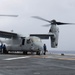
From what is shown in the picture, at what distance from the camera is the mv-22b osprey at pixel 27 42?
3984cm

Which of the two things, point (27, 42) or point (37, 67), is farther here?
point (27, 42)

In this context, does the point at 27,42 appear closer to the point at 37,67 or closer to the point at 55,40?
the point at 55,40

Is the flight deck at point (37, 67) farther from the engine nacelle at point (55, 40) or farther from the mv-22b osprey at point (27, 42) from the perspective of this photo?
the engine nacelle at point (55, 40)

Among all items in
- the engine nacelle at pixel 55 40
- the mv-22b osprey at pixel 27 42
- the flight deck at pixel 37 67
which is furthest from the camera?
the engine nacelle at pixel 55 40

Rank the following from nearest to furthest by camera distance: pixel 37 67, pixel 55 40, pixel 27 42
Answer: pixel 37 67, pixel 27 42, pixel 55 40

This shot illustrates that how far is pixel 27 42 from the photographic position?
40.1 metres

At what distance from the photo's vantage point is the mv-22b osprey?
39844mm

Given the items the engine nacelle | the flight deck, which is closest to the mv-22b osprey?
the engine nacelle

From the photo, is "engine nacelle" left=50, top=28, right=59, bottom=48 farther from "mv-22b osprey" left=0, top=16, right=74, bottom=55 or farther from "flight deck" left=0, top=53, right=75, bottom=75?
"flight deck" left=0, top=53, right=75, bottom=75

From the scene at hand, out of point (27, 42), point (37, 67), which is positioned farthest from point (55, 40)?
point (37, 67)

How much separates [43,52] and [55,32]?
5945 millimetres

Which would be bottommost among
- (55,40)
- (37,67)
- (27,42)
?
(37,67)

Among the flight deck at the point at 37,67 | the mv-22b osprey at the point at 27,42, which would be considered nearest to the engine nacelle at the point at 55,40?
the mv-22b osprey at the point at 27,42

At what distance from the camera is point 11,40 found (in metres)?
43.1
